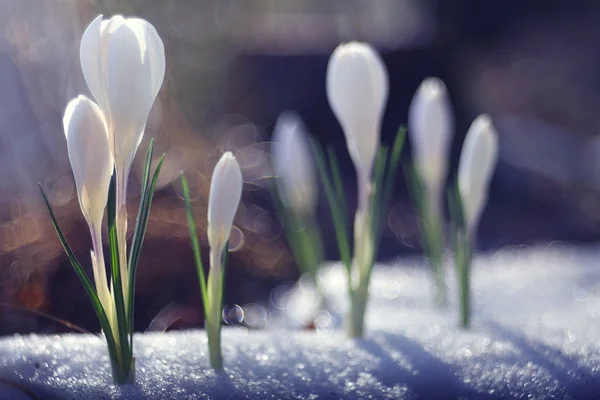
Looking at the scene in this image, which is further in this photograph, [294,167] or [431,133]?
[294,167]

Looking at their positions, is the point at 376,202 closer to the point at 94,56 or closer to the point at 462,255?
the point at 462,255

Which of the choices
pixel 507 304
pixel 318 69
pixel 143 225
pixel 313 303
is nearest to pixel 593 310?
pixel 507 304

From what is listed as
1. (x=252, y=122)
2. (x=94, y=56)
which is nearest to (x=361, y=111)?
(x=94, y=56)

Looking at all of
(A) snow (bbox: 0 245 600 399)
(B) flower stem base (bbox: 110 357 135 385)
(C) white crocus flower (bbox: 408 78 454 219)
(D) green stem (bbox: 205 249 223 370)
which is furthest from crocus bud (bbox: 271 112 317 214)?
(B) flower stem base (bbox: 110 357 135 385)

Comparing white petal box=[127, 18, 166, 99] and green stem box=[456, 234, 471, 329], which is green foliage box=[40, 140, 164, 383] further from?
green stem box=[456, 234, 471, 329]

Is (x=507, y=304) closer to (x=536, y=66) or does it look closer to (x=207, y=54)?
(x=207, y=54)
